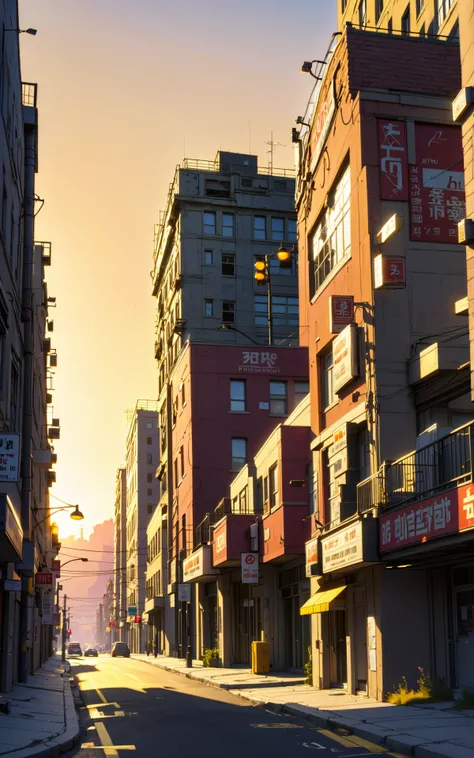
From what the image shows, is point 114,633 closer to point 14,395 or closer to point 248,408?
point 248,408

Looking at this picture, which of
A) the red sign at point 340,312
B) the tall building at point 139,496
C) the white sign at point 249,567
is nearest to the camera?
the red sign at point 340,312

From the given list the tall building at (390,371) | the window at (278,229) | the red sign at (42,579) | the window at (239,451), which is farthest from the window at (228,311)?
the tall building at (390,371)

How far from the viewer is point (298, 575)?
117 feet

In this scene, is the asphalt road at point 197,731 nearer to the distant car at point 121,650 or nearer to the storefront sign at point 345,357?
the storefront sign at point 345,357

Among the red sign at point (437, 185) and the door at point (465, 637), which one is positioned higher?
the red sign at point (437, 185)

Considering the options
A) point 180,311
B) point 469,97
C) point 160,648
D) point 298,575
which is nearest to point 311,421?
point 298,575

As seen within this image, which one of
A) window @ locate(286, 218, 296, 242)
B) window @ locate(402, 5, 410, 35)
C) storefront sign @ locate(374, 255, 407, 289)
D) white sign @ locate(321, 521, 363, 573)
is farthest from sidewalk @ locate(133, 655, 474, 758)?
window @ locate(286, 218, 296, 242)

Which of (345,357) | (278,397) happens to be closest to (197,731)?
(345,357)

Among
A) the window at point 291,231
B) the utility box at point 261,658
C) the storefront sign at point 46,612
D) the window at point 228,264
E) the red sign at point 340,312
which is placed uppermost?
the window at point 291,231

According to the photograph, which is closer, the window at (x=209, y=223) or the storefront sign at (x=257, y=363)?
the storefront sign at (x=257, y=363)

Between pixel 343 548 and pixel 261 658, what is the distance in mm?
13893

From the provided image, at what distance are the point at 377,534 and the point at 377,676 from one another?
3.64m

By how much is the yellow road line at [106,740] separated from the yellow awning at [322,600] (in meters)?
8.06

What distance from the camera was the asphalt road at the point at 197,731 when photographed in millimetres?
14812
